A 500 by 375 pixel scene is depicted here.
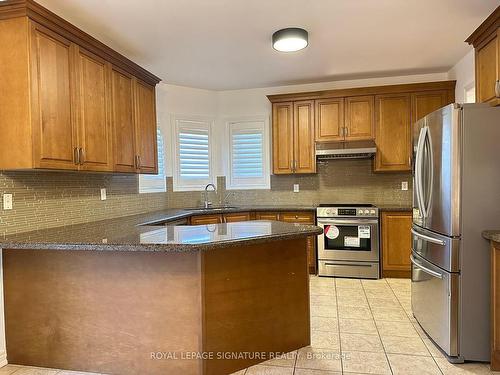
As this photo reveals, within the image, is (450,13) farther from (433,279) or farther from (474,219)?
(433,279)

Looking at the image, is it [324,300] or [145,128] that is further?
[145,128]

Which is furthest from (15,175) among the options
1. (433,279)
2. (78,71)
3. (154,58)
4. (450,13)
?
(450,13)

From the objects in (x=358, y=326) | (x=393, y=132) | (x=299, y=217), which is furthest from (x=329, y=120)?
(x=358, y=326)

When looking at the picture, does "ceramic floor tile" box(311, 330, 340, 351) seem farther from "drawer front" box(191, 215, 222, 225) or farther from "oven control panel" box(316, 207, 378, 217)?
"drawer front" box(191, 215, 222, 225)

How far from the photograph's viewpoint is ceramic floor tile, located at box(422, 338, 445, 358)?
2350 mm

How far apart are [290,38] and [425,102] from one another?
2.26m

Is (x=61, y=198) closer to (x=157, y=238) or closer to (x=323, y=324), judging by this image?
(x=157, y=238)

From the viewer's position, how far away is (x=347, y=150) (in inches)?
168

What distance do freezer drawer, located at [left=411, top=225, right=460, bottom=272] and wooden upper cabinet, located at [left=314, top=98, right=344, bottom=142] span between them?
2027 millimetres

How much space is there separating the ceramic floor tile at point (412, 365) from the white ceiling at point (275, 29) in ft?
8.66

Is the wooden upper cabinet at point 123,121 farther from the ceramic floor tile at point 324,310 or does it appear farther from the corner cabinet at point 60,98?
the ceramic floor tile at point 324,310

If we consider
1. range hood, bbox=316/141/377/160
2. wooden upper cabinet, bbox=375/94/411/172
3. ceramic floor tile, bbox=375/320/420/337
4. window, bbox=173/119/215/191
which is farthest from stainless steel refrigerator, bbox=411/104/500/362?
window, bbox=173/119/215/191

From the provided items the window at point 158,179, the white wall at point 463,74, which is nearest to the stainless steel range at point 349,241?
the white wall at point 463,74

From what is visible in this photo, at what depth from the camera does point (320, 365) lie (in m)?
2.23
